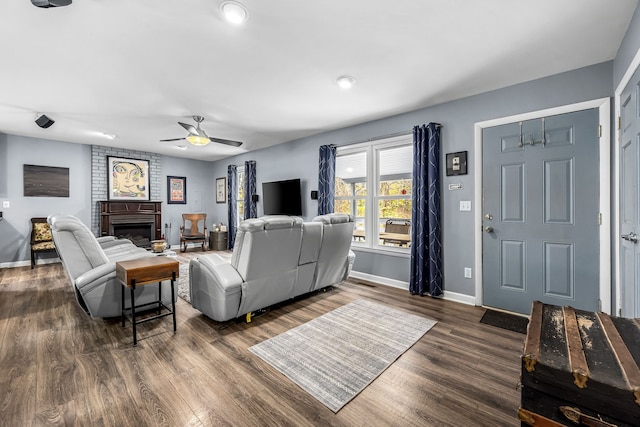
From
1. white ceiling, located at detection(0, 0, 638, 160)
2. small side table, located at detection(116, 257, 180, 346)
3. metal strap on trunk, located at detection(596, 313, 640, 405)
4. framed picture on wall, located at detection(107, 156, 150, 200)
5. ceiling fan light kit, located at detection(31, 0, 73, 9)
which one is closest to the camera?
Answer: metal strap on trunk, located at detection(596, 313, 640, 405)

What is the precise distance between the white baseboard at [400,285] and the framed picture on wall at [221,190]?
4.85 metres

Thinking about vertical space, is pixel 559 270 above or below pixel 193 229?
below

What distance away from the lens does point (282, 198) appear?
583cm

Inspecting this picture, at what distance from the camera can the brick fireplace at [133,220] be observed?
618 cm

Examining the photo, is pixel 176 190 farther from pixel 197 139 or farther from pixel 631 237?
pixel 631 237

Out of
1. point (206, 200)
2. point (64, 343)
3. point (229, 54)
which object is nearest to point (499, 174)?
point (229, 54)

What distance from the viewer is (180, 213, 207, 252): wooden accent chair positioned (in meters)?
7.19

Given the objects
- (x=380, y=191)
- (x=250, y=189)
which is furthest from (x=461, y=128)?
(x=250, y=189)

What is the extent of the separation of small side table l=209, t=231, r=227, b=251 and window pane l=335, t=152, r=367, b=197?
155 inches

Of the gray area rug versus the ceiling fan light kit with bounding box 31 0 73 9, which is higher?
the ceiling fan light kit with bounding box 31 0 73 9

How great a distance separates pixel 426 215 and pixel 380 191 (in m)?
0.93

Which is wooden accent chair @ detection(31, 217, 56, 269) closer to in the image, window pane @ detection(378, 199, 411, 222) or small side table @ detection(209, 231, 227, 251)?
small side table @ detection(209, 231, 227, 251)

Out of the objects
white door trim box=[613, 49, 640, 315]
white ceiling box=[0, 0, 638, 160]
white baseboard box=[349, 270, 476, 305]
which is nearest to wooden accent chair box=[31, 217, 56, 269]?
white ceiling box=[0, 0, 638, 160]

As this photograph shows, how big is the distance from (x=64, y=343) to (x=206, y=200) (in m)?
6.22
